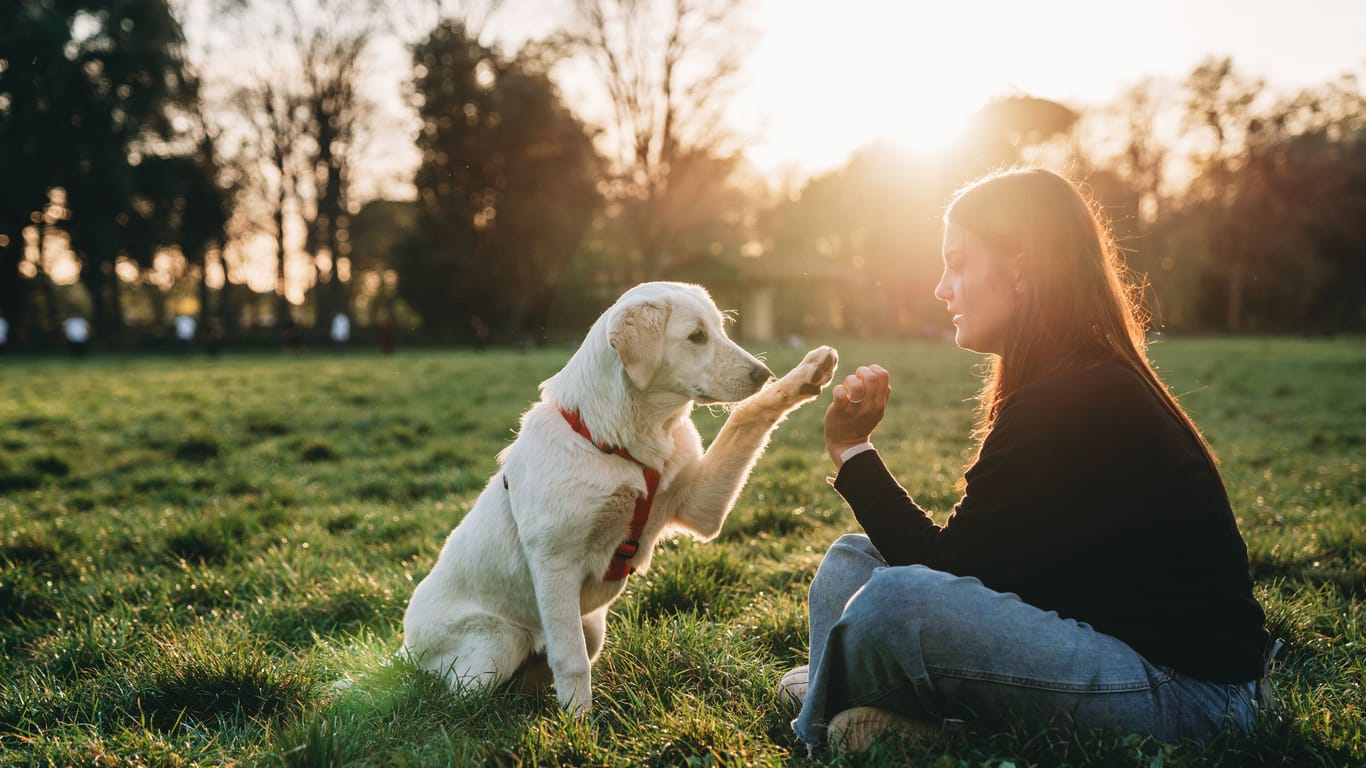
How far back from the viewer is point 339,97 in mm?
43406

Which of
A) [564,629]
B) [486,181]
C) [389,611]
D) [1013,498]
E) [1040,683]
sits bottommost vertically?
[389,611]

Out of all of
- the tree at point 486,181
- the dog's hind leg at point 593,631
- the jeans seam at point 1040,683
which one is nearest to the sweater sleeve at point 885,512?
the jeans seam at point 1040,683

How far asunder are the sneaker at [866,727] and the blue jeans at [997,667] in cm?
4

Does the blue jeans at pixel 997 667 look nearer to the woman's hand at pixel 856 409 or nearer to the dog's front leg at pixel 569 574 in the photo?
the woman's hand at pixel 856 409

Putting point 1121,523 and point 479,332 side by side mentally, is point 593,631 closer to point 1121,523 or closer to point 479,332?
point 1121,523

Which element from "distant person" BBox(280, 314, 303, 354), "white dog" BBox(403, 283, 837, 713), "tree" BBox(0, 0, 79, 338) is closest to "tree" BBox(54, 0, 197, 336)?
"tree" BBox(0, 0, 79, 338)

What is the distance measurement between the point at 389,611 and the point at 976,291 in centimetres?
340

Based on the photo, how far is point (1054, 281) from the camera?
245 centimetres

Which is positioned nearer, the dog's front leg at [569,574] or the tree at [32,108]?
the dog's front leg at [569,574]

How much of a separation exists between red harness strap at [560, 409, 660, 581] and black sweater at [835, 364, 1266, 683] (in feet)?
4.24

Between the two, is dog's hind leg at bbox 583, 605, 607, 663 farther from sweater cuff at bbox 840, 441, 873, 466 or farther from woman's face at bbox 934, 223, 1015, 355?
woman's face at bbox 934, 223, 1015, 355

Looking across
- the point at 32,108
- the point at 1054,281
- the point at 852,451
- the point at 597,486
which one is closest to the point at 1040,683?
the point at 852,451

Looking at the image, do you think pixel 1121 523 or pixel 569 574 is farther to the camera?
pixel 569 574

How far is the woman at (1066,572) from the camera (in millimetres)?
2201
